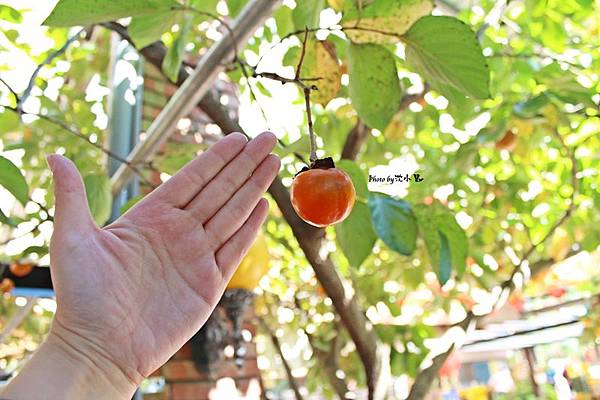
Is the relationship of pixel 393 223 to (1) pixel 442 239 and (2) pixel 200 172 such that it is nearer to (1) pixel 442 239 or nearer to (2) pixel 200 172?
(1) pixel 442 239

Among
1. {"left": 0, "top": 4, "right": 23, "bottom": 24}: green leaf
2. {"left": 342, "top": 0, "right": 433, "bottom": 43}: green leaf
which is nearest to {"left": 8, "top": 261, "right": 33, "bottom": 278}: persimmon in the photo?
{"left": 0, "top": 4, "right": 23, "bottom": 24}: green leaf

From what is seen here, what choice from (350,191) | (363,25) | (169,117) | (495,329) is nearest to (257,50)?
(169,117)

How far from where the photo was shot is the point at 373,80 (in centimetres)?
60

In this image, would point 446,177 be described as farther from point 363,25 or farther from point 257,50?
point 363,25

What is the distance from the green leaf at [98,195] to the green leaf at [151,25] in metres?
0.36

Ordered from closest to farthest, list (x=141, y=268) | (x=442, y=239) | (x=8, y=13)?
1. (x=141, y=268)
2. (x=442, y=239)
3. (x=8, y=13)

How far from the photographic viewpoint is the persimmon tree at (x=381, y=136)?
602 millimetres

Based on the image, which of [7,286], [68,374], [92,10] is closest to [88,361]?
[68,374]

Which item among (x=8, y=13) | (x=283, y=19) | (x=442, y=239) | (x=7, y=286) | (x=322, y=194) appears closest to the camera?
(x=322, y=194)

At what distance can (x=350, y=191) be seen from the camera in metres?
0.52

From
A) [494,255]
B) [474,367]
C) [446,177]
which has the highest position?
[446,177]

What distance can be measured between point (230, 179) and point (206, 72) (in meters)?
0.24

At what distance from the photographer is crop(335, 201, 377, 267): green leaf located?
2.30 feet

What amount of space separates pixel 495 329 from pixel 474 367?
6.56ft
